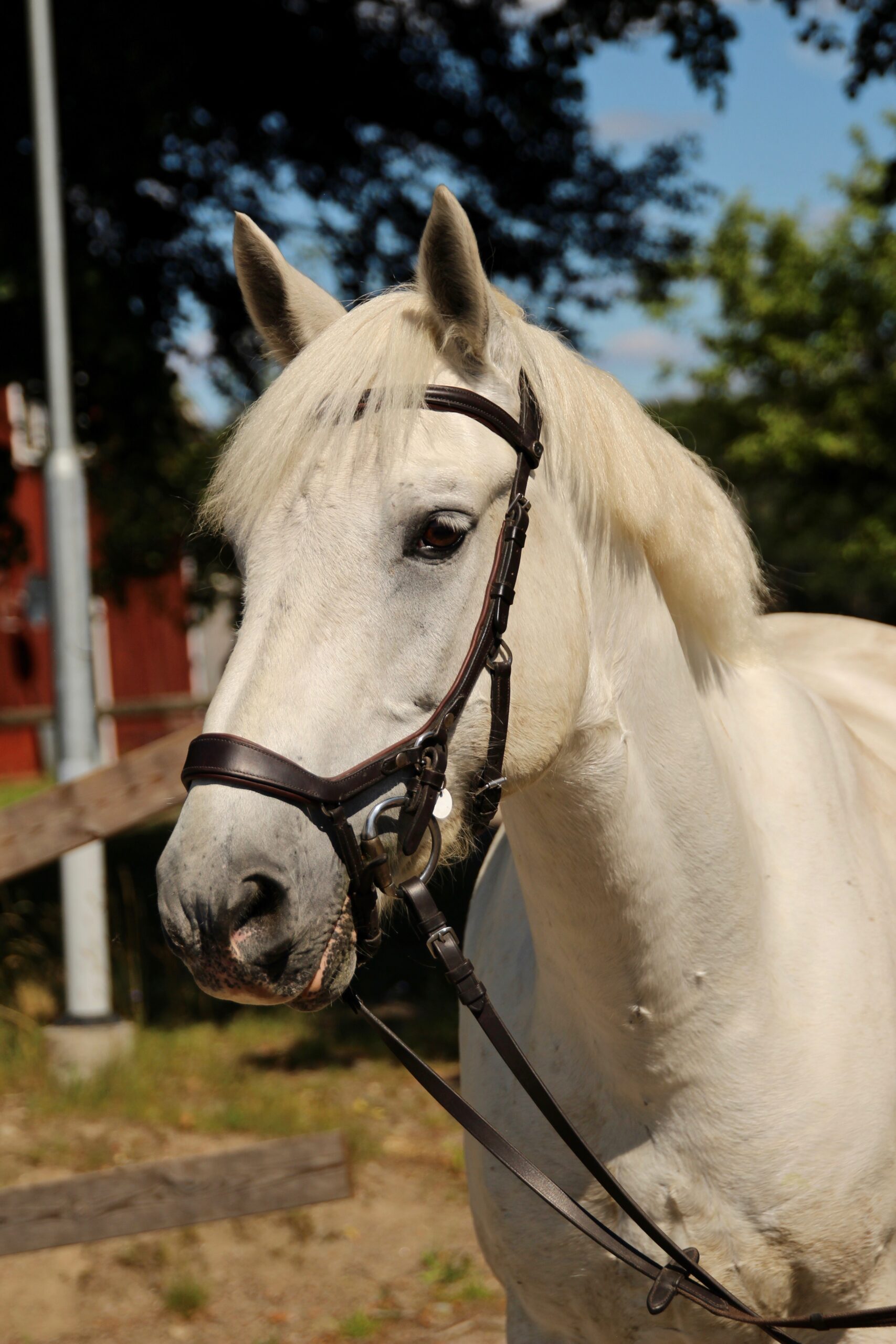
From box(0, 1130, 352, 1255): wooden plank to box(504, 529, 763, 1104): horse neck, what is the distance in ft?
7.34

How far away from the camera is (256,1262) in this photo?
13.9 ft

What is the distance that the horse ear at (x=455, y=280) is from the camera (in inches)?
65.8

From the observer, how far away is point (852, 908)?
209cm

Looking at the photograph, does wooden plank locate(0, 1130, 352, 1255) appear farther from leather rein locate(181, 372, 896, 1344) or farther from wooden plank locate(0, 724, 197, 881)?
leather rein locate(181, 372, 896, 1344)

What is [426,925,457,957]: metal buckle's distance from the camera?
5.56ft

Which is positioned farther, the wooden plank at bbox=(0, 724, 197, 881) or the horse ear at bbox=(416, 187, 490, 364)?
the wooden plank at bbox=(0, 724, 197, 881)

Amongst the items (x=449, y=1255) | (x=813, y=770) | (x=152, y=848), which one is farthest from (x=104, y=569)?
(x=813, y=770)

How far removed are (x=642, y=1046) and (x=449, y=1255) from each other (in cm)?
277

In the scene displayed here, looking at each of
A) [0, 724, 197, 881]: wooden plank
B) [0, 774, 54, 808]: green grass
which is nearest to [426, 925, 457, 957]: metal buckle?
[0, 724, 197, 881]: wooden plank

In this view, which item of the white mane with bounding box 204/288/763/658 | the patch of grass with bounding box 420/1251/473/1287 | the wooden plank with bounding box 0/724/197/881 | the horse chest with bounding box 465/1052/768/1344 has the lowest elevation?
the patch of grass with bounding box 420/1251/473/1287

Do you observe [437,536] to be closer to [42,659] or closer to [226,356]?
[226,356]

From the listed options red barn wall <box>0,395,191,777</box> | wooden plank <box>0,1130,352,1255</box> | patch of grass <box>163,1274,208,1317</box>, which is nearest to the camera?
wooden plank <box>0,1130,352,1255</box>

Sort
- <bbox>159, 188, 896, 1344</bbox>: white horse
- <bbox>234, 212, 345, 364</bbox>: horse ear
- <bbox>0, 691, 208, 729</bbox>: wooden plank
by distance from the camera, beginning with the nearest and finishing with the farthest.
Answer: <bbox>159, 188, 896, 1344</bbox>: white horse → <bbox>234, 212, 345, 364</bbox>: horse ear → <bbox>0, 691, 208, 729</bbox>: wooden plank

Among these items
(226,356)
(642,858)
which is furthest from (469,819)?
(226,356)
